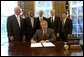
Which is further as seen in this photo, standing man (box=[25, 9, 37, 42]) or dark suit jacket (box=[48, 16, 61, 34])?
dark suit jacket (box=[48, 16, 61, 34])

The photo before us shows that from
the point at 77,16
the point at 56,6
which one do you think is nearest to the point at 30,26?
the point at 56,6

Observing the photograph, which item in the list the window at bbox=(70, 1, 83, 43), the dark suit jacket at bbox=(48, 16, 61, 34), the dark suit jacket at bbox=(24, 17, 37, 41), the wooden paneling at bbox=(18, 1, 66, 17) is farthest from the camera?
the window at bbox=(70, 1, 83, 43)

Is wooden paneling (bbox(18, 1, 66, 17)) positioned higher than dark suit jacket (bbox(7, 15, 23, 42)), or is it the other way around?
wooden paneling (bbox(18, 1, 66, 17))

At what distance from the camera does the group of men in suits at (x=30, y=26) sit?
564 centimetres

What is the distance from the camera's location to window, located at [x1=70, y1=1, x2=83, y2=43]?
7273 mm

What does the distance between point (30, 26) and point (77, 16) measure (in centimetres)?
201

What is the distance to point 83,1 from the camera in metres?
7.05

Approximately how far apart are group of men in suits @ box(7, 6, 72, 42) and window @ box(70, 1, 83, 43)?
0.86m

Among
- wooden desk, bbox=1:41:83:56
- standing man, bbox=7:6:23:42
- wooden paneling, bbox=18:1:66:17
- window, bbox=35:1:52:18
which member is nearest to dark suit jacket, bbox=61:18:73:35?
wooden paneling, bbox=18:1:66:17

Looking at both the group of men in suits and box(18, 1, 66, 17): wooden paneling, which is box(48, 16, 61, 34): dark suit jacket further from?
box(18, 1, 66, 17): wooden paneling

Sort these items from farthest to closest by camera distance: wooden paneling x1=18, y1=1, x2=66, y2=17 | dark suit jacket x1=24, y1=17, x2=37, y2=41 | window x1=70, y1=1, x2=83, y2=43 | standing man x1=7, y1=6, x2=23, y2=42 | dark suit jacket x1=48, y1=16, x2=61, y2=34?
window x1=70, y1=1, x2=83, y2=43 < wooden paneling x1=18, y1=1, x2=66, y2=17 < dark suit jacket x1=48, y1=16, x2=61, y2=34 < dark suit jacket x1=24, y1=17, x2=37, y2=41 < standing man x1=7, y1=6, x2=23, y2=42

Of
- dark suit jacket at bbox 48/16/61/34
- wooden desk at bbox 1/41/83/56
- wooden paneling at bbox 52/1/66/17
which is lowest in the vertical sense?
wooden desk at bbox 1/41/83/56

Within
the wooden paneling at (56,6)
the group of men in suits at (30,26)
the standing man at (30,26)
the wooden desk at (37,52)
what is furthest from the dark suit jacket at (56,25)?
the wooden desk at (37,52)

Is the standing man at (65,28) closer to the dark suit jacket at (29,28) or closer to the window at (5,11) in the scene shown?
the dark suit jacket at (29,28)
